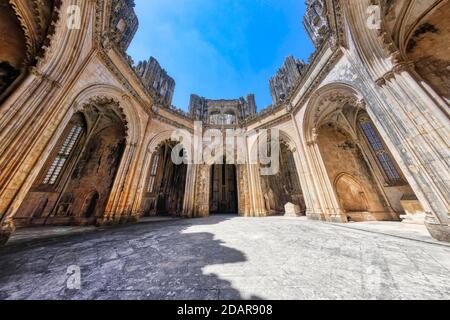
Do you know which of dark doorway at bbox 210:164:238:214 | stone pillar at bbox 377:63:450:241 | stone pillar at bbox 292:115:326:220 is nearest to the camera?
stone pillar at bbox 377:63:450:241

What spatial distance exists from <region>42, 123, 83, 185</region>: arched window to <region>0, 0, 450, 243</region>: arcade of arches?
0.08 metres

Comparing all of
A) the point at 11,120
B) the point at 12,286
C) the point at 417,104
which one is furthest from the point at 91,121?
the point at 417,104

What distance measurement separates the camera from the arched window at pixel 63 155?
10.3 m

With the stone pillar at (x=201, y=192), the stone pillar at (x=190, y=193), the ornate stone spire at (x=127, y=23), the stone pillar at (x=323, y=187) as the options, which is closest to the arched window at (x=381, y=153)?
the stone pillar at (x=323, y=187)

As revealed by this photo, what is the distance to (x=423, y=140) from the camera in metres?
4.36

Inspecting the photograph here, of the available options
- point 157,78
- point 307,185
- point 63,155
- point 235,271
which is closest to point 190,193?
point 307,185

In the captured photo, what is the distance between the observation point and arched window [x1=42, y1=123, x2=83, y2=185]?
10.3m

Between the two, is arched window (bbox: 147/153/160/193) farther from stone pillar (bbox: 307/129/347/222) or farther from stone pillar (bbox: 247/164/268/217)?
stone pillar (bbox: 307/129/347/222)

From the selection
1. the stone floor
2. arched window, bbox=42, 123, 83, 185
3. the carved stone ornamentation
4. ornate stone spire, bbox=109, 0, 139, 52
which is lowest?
the stone floor

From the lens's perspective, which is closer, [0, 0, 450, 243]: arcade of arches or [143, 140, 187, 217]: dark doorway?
[0, 0, 450, 243]: arcade of arches

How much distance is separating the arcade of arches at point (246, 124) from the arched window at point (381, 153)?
0.07 metres

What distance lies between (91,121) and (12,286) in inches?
529

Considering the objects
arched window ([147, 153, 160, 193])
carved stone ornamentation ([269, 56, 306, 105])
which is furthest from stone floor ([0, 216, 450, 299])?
carved stone ornamentation ([269, 56, 306, 105])

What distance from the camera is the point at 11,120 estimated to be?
4.30m
